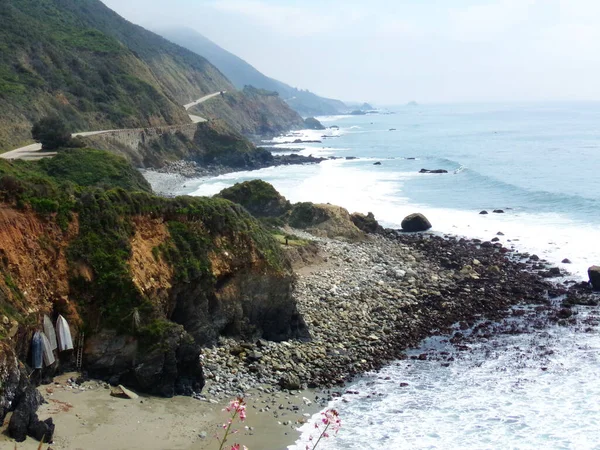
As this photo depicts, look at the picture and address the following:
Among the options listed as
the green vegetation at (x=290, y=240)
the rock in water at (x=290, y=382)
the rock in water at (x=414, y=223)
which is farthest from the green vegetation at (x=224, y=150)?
the rock in water at (x=290, y=382)

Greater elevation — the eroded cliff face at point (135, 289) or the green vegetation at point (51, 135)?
the green vegetation at point (51, 135)

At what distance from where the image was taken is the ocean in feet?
50.8

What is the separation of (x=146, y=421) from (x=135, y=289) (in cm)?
348

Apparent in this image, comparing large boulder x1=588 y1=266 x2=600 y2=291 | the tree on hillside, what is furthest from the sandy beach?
the tree on hillside

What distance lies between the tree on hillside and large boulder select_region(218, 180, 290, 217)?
10.4 m

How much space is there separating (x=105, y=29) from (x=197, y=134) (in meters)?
46.7

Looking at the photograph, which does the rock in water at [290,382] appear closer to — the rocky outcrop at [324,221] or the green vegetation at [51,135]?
the rocky outcrop at [324,221]

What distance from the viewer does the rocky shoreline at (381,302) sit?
59.2ft

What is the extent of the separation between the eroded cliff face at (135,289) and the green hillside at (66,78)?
27.7 metres

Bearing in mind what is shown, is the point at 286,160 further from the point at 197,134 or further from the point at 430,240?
the point at 430,240

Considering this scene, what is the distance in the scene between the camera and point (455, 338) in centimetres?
2242

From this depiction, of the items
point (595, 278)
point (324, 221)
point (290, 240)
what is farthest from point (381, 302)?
point (324, 221)

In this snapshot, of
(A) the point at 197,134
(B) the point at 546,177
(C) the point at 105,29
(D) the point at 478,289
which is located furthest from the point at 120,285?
(C) the point at 105,29

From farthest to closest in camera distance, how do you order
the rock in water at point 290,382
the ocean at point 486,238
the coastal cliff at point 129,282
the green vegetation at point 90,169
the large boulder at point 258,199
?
1. the large boulder at point 258,199
2. the green vegetation at point 90,169
3. the rock in water at point 290,382
4. the ocean at point 486,238
5. the coastal cliff at point 129,282
